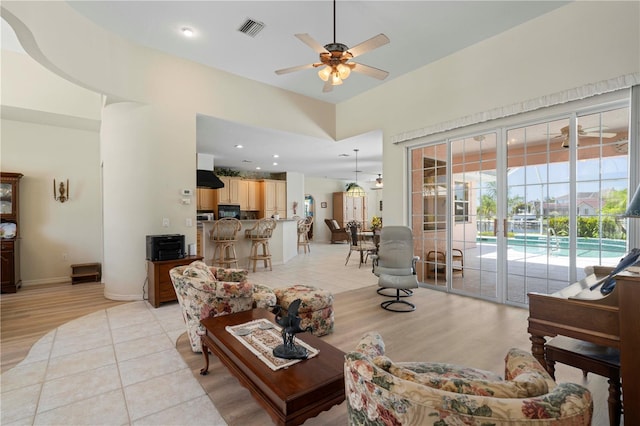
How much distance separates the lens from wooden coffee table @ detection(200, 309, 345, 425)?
137 centimetres

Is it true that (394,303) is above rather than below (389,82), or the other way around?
below

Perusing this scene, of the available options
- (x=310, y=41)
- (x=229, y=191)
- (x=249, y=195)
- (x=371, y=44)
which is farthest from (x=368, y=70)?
(x=249, y=195)

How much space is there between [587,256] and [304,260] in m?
5.79

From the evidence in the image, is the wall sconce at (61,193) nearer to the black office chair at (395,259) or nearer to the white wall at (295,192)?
the black office chair at (395,259)

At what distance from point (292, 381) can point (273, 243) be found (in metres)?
5.81

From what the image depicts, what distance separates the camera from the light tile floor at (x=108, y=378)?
6.19 ft

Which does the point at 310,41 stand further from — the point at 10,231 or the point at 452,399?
the point at 10,231

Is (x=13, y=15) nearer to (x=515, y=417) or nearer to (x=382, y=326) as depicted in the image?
(x=515, y=417)

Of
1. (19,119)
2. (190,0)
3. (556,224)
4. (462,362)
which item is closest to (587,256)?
(556,224)

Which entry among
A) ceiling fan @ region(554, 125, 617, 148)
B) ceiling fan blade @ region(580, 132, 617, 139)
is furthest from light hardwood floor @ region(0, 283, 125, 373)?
ceiling fan blade @ region(580, 132, 617, 139)

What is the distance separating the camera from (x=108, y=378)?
7.59 feet

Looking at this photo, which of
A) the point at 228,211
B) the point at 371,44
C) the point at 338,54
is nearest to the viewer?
the point at 371,44

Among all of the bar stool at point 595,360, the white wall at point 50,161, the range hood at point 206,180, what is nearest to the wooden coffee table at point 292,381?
the bar stool at point 595,360

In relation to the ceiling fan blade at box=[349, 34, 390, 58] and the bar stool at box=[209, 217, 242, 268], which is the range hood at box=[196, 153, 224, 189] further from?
the ceiling fan blade at box=[349, 34, 390, 58]
